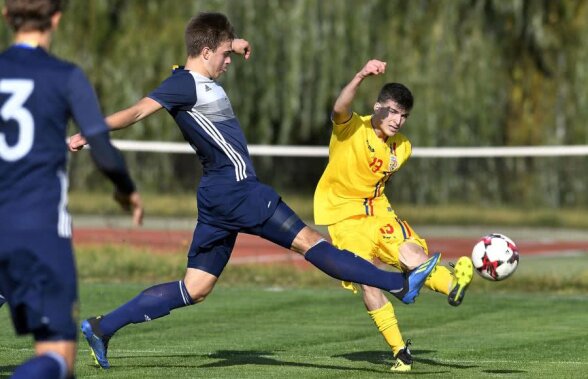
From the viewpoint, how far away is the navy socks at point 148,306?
8.84 meters

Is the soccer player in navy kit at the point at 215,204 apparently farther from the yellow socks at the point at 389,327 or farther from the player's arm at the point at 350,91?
the yellow socks at the point at 389,327

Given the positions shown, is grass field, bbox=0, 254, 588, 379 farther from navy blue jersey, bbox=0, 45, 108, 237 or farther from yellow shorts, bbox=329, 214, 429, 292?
navy blue jersey, bbox=0, 45, 108, 237

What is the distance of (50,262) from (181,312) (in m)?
7.60

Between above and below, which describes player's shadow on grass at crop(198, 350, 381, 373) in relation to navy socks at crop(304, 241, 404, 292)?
below

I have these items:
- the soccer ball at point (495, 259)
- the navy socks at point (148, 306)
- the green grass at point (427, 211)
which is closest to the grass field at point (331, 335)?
the navy socks at point (148, 306)

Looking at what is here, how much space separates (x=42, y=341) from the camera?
5.61 meters

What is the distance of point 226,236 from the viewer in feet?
28.8

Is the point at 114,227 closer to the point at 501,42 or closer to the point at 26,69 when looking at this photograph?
the point at 501,42

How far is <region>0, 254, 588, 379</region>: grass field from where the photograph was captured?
9094 millimetres

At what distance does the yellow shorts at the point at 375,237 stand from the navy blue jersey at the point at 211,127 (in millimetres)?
1178

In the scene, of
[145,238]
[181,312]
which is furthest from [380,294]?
[145,238]

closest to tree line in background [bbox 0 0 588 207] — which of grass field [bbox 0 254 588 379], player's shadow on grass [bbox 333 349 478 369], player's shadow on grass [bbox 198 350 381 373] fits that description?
grass field [bbox 0 254 588 379]

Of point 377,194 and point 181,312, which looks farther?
point 181,312

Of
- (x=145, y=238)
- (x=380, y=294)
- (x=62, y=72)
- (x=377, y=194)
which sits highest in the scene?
(x=62, y=72)
